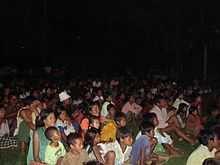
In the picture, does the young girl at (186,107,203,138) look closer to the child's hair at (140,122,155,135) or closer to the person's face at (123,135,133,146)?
A: the child's hair at (140,122,155,135)

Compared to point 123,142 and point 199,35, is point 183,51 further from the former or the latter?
point 123,142

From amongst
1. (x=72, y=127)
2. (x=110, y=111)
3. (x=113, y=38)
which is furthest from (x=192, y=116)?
(x=113, y=38)

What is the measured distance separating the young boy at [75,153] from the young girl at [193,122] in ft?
19.7

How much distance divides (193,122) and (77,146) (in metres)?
6.27

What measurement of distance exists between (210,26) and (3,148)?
1714 cm

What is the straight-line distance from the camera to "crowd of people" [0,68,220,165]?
8.09 metres

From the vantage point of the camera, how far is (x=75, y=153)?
7.94 metres

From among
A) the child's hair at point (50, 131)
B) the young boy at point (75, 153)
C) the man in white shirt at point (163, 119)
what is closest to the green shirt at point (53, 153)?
the child's hair at point (50, 131)

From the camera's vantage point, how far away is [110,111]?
38.6 feet

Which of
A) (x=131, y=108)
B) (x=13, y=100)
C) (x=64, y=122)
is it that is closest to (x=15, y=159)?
(x=64, y=122)

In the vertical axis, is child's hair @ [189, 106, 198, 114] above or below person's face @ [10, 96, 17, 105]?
below

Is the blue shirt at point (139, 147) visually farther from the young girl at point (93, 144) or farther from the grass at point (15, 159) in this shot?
the grass at point (15, 159)

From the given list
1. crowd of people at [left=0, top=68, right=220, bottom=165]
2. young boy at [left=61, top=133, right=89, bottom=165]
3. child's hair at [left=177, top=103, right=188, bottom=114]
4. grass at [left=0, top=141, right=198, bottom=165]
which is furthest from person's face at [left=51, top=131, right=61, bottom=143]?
child's hair at [left=177, top=103, right=188, bottom=114]

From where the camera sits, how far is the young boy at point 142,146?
9125 mm
